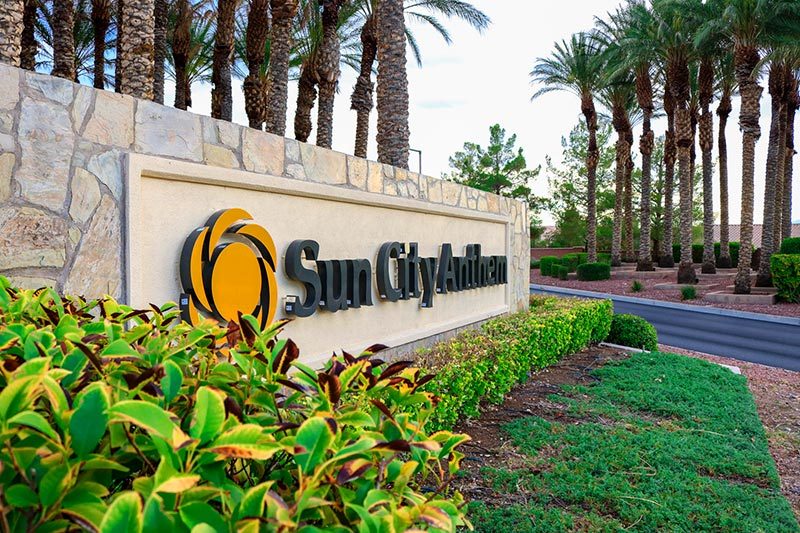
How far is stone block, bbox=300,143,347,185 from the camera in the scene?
5.53 m

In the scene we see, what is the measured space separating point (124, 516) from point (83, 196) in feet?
11.1

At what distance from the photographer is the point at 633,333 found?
35.2ft

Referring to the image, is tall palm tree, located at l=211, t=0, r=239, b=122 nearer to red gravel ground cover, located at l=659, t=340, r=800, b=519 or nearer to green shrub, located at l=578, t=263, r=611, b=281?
red gravel ground cover, located at l=659, t=340, r=800, b=519

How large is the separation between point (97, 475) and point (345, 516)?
1.46ft

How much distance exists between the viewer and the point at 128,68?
989 centimetres

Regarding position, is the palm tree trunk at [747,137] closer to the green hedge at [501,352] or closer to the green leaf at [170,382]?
the green hedge at [501,352]

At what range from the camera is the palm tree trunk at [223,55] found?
56.1ft

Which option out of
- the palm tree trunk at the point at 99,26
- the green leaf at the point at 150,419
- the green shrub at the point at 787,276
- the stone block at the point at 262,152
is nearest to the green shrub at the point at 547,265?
the green shrub at the point at 787,276

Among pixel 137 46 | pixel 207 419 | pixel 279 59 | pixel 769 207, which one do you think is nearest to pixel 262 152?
pixel 207 419

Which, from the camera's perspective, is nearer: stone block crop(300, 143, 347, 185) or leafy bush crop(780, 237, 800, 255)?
stone block crop(300, 143, 347, 185)

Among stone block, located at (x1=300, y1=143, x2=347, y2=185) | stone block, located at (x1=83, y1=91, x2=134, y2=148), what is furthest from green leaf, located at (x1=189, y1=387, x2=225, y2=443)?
stone block, located at (x1=300, y1=143, x2=347, y2=185)

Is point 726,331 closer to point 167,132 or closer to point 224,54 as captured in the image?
point 167,132

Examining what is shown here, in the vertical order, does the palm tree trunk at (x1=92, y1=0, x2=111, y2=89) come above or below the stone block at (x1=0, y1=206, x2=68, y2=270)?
above

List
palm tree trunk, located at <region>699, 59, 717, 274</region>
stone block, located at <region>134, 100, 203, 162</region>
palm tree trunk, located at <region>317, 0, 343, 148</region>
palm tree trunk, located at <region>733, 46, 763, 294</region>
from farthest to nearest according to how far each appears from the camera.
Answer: palm tree trunk, located at <region>699, 59, 717, 274</region> < palm tree trunk, located at <region>733, 46, 763, 294</region> < palm tree trunk, located at <region>317, 0, 343, 148</region> < stone block, located at <region>134, 100, 203, 162</region>
